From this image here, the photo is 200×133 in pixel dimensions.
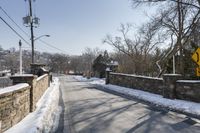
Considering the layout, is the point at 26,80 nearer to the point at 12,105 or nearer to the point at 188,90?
the point at 12,105

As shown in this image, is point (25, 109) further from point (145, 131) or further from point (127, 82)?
point (127, 82)

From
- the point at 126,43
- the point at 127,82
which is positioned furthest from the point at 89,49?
the point at 127,82

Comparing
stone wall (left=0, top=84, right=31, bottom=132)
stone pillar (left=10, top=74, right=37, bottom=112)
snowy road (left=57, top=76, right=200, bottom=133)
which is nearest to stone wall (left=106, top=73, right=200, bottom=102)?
snowy road (left=57, top=76, right=200, bottom=133)

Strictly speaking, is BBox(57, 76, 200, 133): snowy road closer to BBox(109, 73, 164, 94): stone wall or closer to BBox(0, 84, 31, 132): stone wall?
BBox(0, 84, 31, 132): stone wall

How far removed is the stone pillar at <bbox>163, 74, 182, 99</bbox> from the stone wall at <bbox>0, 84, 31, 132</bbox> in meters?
7.61

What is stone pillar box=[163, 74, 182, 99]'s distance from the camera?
13.7 m

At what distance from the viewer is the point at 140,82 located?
19156 mm

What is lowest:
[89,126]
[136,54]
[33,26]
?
[89,126]

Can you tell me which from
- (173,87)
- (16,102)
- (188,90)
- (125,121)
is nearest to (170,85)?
(173,87)

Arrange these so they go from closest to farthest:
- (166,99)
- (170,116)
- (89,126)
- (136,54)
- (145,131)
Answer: (145,131) → (89,126) → (170,116) → (166,99) → (136,54)

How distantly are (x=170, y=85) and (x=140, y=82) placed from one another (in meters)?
5.34

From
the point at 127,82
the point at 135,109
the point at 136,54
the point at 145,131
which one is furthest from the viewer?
the point at 136,54

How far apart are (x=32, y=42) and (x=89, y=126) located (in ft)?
83.5

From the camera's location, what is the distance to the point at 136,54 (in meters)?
43.7
